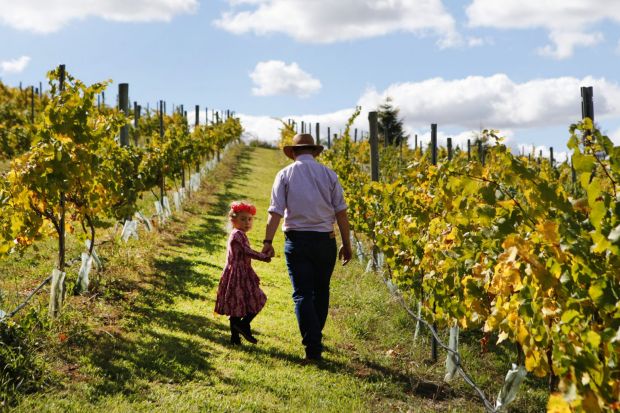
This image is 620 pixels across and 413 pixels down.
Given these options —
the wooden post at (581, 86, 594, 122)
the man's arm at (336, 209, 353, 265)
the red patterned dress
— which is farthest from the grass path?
the wooden post at (581, 86, 594, 122)

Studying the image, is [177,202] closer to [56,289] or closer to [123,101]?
[123,101]

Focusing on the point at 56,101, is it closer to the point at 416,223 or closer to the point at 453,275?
the point at 416,223

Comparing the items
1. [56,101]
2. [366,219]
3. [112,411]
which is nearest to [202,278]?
[366,219]

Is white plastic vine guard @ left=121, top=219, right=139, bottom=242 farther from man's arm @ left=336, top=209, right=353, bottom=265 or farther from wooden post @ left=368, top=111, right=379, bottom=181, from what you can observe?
man's arm @ left=336, top=209, right=353, bottom=265

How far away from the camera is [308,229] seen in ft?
14.8

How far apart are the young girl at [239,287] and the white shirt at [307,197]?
462 millimetres

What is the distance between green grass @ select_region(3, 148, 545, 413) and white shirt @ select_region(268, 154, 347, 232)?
3.49ft

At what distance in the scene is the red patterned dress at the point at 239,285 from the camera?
4.93 meters

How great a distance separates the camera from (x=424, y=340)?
527 cm

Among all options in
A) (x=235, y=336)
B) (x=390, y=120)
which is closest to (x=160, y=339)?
(x=235, y=336)

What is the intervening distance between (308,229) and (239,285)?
2.82 ft

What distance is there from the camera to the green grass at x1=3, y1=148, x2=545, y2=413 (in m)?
3.78

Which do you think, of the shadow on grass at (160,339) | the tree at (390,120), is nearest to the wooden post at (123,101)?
the shadow on grass at (160,339)

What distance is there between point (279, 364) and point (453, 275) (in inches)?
60.6
